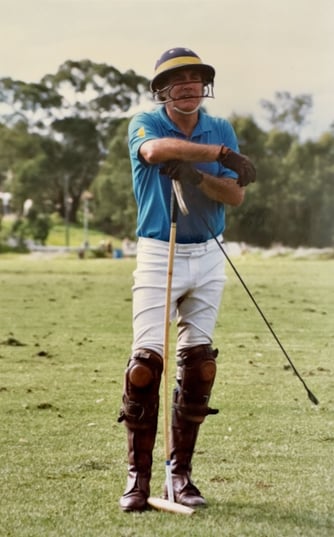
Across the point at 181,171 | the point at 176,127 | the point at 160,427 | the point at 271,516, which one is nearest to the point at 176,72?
the point at 176,127

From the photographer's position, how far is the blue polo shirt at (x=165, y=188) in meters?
2.82

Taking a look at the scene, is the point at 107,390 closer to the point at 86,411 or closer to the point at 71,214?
the point at 86,411

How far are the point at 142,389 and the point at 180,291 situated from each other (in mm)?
255

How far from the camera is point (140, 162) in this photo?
9.23 ft

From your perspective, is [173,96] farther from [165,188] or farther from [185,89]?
[165,188]

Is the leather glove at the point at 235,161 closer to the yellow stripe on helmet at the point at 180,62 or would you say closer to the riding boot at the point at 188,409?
the yellow stripe on helmet at the point at 180,62

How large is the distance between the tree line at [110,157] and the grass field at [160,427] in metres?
0.62

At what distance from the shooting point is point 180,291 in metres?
2.85

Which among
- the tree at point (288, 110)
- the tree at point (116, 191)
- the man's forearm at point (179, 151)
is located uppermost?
the tree at point (288, 110)

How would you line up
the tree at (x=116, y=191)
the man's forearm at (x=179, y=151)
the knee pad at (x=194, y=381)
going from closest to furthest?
1. the man's forearm at (x=179, y=151)
2. the knee pad at (x=194, y=381)
3. the tree at (x=116, y=191)

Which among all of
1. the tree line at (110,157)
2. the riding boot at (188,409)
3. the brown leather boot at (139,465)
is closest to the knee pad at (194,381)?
the riding boot at (188,409)

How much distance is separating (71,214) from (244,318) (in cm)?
Result: 156

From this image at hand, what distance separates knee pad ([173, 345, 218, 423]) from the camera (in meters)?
2.90

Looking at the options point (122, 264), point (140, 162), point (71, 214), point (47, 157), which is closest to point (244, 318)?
point (71, 214)
